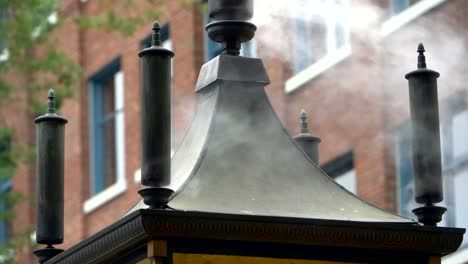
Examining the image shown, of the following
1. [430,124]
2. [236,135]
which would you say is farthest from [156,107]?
[430,124]

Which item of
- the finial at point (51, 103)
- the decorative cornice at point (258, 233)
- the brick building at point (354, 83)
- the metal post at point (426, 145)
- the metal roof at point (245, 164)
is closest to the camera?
the decorative cornice at point (258, 233)

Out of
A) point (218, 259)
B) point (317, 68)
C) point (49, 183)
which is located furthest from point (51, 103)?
point (317, 68)

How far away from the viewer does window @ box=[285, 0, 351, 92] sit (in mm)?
13953

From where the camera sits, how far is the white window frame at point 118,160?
2317 cm

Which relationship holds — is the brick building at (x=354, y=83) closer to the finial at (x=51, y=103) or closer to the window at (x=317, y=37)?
the window at (x=317, y=37)

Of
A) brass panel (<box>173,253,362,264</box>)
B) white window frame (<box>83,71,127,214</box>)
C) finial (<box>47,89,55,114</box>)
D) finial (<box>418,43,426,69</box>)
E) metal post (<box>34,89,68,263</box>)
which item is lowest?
brass panel (<box>173,253,362,264</box>)

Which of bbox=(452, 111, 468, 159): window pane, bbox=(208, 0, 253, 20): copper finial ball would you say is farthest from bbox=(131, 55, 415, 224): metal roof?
bbox=(452, 111, 468, 159): window pane

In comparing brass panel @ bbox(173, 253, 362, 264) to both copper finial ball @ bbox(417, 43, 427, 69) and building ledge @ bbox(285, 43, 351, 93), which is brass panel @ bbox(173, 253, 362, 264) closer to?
copper finial ball @ bbox(417, 43, 427, 69)

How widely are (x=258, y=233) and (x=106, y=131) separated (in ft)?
63.7


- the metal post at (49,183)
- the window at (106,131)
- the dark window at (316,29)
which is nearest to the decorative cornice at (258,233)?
the metal post at (49,183)

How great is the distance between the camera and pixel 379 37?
16031mm

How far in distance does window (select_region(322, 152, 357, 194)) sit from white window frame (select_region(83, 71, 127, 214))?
6.02 meters

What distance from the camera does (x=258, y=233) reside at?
5039mm

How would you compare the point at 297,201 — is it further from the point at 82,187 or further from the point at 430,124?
the point at 82,187
